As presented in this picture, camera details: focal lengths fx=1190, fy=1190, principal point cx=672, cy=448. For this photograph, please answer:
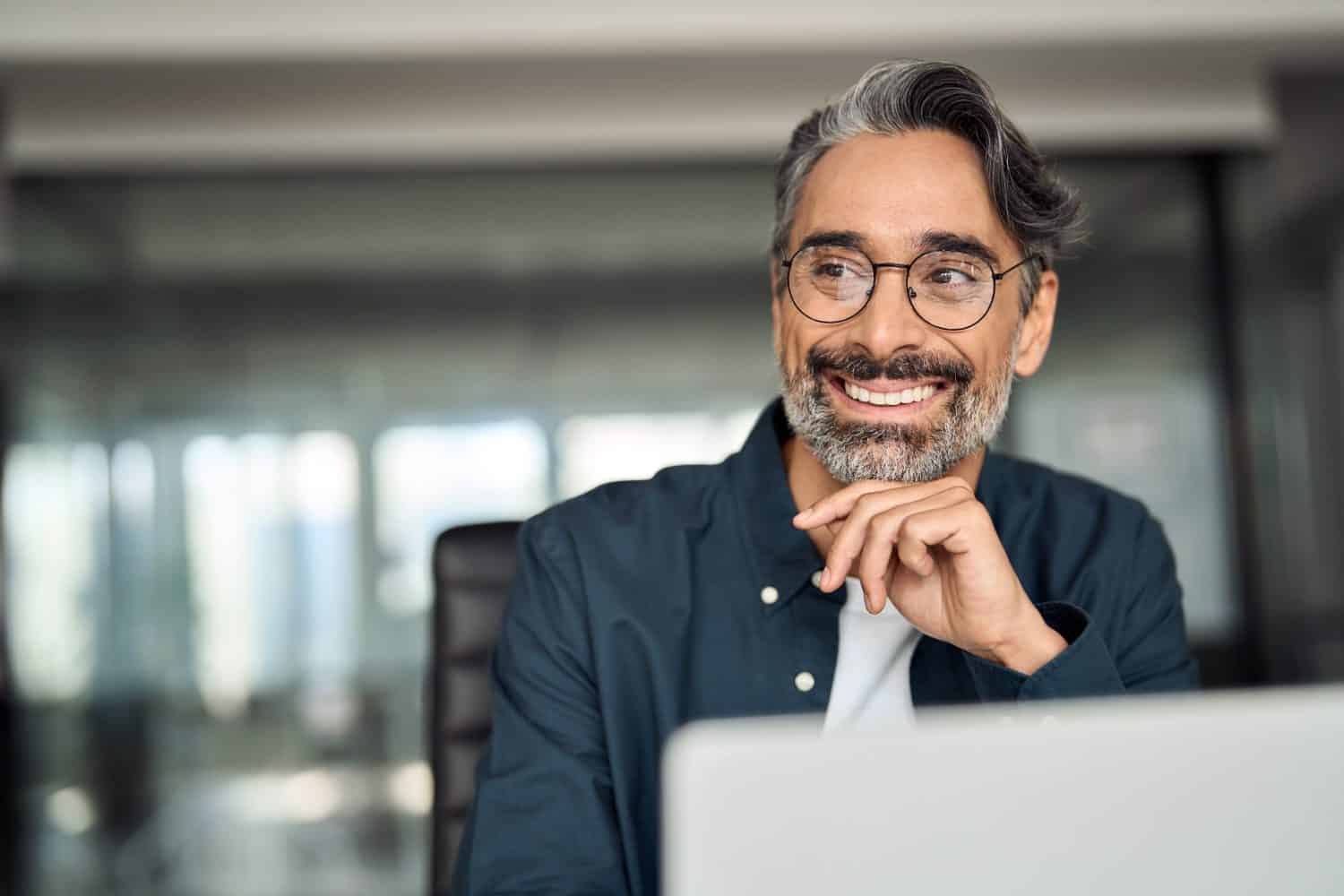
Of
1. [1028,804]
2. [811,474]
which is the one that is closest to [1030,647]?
[811,474]

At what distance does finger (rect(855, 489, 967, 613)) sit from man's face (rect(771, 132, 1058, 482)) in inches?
11.8

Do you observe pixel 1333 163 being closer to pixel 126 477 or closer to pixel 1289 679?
pixel 1289 679

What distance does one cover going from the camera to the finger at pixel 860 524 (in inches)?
39.3

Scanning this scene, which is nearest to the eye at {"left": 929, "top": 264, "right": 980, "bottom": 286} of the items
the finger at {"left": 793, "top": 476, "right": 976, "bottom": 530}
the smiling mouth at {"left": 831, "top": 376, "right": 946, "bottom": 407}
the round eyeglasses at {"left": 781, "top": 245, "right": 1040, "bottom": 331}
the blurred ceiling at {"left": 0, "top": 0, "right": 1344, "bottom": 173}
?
the round eyeglasses at {"left": 781, "top": 245, "right": 1040, "bottom": 331}

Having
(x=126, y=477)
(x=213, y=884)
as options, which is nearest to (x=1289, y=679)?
(x=213, y=884)

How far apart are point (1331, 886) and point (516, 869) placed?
2.57 feet

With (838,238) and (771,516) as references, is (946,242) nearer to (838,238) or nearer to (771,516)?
(838,238)

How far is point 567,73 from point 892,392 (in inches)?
115

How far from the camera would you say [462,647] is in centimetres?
143

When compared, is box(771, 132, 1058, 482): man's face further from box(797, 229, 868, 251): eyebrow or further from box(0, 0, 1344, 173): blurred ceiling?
box(0, 0, 1344, 173): blurred ceiling

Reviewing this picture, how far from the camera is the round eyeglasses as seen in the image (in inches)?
50.7

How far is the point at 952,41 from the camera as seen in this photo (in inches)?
148

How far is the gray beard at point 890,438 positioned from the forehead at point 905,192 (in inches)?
6.7

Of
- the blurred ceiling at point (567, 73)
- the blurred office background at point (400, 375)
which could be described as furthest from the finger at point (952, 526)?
the blurred office background at point (400, 375)
